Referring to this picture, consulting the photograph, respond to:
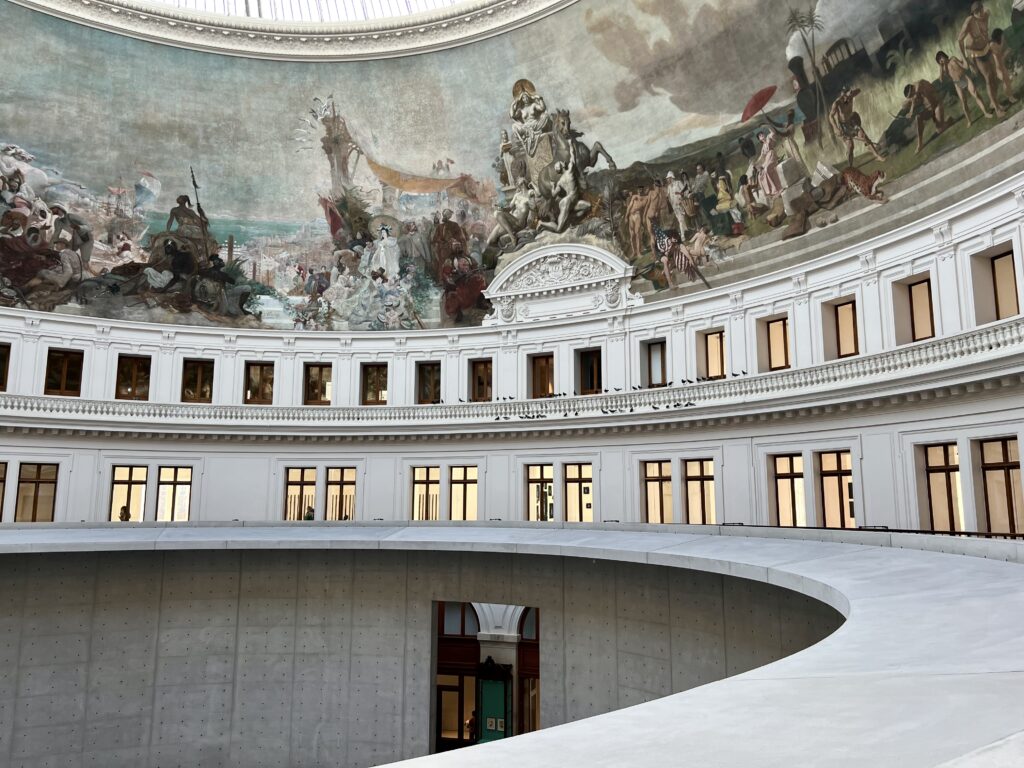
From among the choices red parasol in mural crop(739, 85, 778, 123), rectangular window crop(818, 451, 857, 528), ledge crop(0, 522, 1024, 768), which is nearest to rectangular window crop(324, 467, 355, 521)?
rectangular window crop(818, 451, 857, 528)

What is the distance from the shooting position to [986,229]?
20.6m

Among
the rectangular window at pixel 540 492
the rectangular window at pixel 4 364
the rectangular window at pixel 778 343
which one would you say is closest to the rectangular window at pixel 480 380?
the rectangular window at pixel 540 492

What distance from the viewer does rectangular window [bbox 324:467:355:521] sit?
34812 mm

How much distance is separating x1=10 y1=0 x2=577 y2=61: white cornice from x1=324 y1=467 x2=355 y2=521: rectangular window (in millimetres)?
18431

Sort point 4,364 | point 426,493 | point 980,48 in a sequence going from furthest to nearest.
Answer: point 426,493 → point 4,364 → point 980,48

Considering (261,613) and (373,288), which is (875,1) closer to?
(373,288)

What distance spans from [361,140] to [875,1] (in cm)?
2159

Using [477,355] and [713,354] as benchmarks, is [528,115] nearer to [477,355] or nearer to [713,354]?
[477,355]

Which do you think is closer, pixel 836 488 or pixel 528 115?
pixel 836 488

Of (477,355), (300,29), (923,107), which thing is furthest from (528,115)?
(923,107)

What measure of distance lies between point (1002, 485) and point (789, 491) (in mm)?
6868

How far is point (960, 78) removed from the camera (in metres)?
20.7

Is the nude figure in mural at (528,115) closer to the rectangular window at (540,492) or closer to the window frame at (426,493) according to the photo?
the rectangular window at (540,492)

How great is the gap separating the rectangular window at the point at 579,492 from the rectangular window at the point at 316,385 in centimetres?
1180
